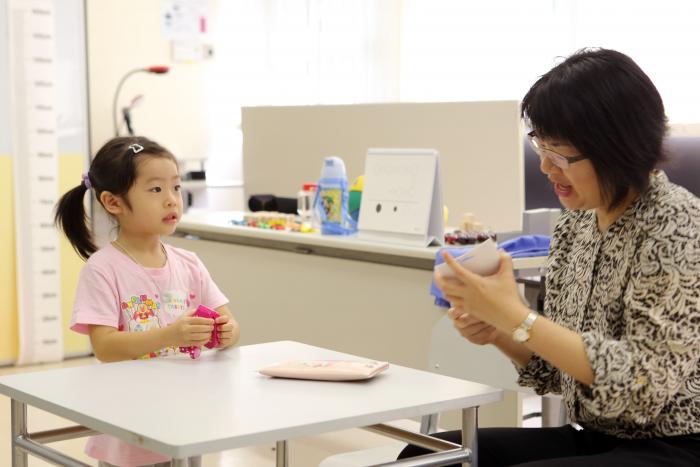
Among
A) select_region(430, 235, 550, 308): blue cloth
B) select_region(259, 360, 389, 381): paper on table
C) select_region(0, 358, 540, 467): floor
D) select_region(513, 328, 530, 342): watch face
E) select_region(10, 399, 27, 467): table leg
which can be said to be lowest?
select_region(0, 358, 540, 467): floor

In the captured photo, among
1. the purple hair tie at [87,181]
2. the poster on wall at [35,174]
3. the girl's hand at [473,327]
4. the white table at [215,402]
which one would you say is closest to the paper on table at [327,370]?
the white table at [215,402]

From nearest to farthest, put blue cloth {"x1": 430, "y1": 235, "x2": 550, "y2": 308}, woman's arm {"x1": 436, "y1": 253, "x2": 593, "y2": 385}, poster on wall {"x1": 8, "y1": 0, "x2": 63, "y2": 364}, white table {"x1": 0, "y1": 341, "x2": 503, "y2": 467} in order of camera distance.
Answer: white table {"x1": 0, "y1": 341, "x2": 503, "y2": 467}
woman's arm {"x1": 436, "y1": 253, "x2": 593, "y2": 385}
blue cloth {"x1": 430, "y1": 235, "x2": 550, "y2": 308}
poster on wall {"x1": 8, "y1": 0, "x2": 63, "y2": 364}

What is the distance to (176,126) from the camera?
561cm

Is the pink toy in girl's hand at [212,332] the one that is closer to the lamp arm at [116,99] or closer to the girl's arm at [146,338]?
the girl's arm at [146,338]

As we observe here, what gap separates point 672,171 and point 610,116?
5.05ft

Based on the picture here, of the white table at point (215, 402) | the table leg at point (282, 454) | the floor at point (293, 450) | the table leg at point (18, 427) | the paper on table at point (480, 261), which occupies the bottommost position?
the floor at point (293, 450)

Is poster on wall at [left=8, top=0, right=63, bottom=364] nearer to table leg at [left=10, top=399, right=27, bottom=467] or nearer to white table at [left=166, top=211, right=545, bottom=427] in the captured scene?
white table at [left=166, top=211, right=545, bottom=427]

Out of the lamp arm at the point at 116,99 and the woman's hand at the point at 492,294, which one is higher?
the lamp arm at the point at 116,99

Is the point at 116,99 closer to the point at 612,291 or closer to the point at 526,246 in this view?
the point at 526,246

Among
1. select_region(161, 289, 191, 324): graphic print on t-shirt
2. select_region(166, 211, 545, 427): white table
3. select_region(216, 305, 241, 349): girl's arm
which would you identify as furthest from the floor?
select_region(216, 305, 241, 349): girl's arm

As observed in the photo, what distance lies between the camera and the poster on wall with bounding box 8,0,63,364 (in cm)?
479

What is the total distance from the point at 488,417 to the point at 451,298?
4.51ft

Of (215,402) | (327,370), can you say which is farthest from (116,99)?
(215,402)

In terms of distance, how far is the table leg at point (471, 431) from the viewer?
1.56 metres
